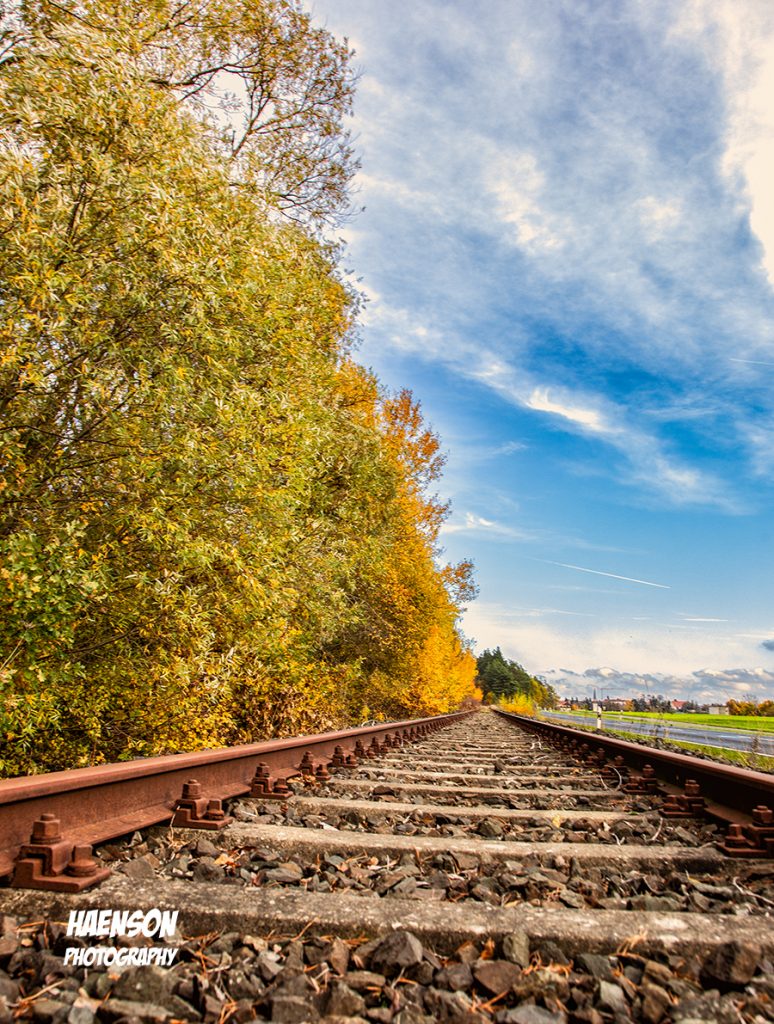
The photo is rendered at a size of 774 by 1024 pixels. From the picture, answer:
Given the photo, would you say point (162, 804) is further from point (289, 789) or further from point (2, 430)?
point (2, 430)

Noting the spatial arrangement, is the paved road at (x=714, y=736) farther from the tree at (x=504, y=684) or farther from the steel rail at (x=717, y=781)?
the tree at (x=504, y=684)

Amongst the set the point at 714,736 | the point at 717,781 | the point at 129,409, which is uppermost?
the point at 129,409

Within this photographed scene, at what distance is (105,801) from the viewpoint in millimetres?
2818

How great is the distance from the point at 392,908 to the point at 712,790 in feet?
9.67

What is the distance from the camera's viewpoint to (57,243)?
513 centimetres

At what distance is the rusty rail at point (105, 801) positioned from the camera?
7.26ft

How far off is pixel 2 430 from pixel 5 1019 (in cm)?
464

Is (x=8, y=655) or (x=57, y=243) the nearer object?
(x=57, y=243)

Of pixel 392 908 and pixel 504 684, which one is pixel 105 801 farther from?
pixel 504 684

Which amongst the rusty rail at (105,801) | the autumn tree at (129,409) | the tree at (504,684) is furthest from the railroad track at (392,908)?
the tree at (504,684)

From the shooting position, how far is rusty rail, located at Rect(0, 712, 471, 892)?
2.21 m

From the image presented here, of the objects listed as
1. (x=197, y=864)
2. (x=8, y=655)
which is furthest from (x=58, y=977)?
(x=8, y=655)

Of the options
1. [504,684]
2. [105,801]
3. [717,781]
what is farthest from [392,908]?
[504,684]

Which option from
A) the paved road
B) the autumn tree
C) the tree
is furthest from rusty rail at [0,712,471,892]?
the tree
